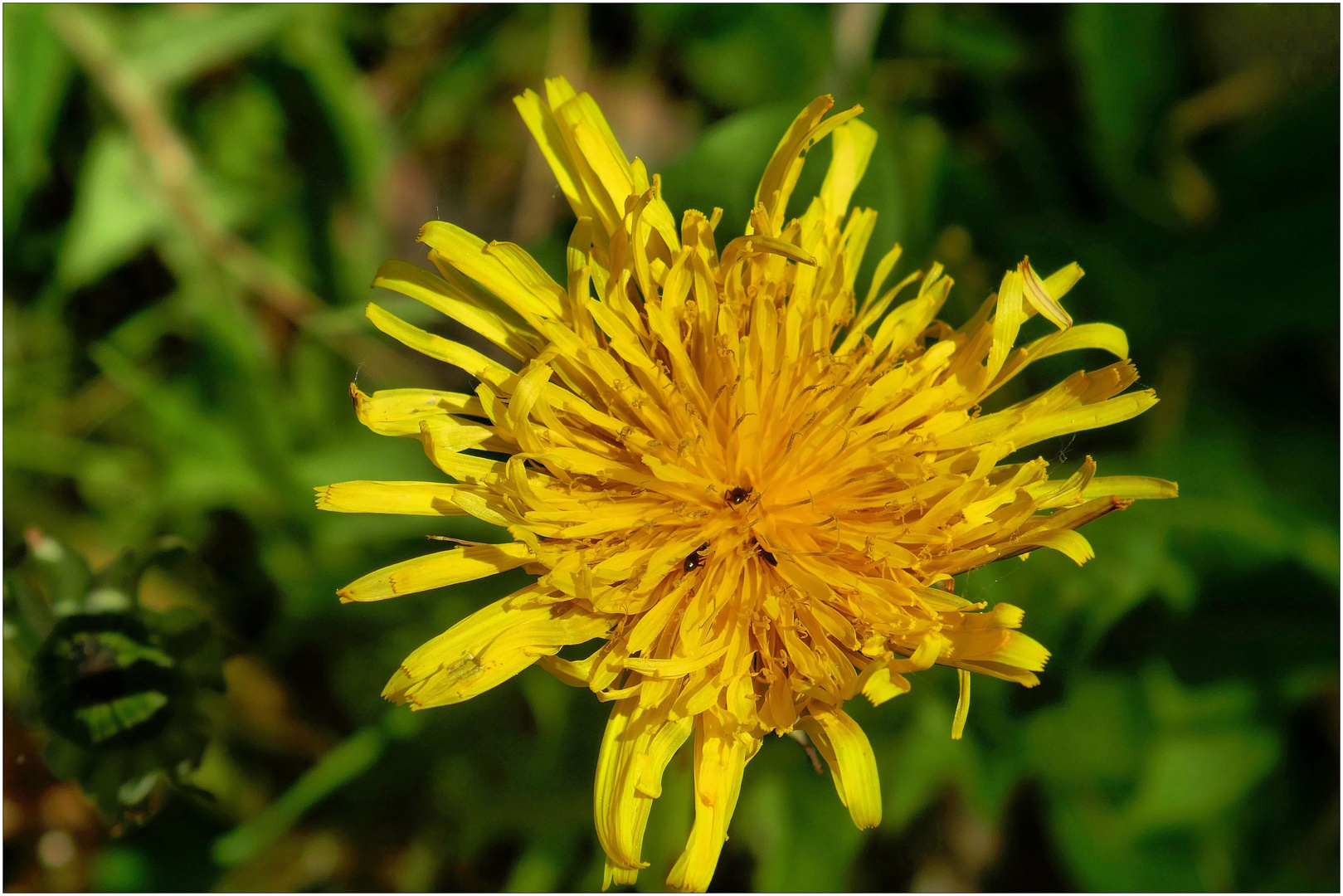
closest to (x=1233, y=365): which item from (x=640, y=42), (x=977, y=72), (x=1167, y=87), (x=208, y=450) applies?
(x=1167, y=87)

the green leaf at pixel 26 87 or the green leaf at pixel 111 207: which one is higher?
the green leaf at pixel 26 87

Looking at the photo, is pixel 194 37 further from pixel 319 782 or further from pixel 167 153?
pixel 319 782

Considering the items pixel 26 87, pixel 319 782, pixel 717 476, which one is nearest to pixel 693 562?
pixel 717 476

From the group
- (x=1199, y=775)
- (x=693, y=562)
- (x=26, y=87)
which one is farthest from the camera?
(x=1199, y=775)

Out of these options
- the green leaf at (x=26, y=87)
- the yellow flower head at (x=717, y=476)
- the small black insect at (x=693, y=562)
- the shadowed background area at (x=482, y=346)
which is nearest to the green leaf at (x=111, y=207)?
the shadowed background area at (x=482, y=346)

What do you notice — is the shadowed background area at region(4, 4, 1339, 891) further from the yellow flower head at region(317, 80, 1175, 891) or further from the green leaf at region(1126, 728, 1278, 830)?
the yellow flower head at region(317, 80, 1175, 891)

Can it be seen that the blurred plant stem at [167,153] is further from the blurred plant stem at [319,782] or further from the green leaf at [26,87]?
the blurred plant stem at [319,782]

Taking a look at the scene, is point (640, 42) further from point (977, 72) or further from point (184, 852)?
point (184, 852)
